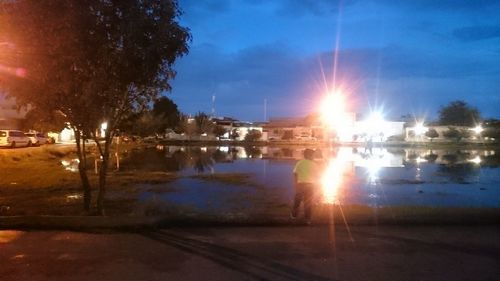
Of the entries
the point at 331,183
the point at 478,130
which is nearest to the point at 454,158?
the point at 331,183

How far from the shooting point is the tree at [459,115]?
118m

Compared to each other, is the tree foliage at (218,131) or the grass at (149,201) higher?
the tree foliage at (218,131)

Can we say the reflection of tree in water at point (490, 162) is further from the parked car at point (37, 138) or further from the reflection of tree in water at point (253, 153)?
the parked car at point (37, 138)

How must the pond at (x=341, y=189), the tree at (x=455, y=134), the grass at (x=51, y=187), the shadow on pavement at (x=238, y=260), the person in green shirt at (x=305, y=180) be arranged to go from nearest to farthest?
the shadow on pavement at (x=238, y=260) < the person in green shirt at (x=305, y=180) < the grass at (x=51, y=187) < the pond at (x=341, y=189) < the tree at (x=455, y=134)

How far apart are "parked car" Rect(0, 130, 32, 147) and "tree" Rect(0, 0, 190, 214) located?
42.2 m

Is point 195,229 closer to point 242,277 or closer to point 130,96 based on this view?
point 242,277

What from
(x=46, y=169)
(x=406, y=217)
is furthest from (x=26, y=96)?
(x=46, y=169)

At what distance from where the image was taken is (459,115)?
392 feet

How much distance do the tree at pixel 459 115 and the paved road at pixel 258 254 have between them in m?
117

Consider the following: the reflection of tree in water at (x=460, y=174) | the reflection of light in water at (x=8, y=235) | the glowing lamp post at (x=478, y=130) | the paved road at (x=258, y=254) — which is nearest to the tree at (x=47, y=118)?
the reflection of light in water at (x=8, y=235)

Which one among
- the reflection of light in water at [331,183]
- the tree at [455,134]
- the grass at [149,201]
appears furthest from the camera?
the tree at [455,134]

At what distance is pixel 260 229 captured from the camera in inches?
415

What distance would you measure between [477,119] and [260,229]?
119959mm

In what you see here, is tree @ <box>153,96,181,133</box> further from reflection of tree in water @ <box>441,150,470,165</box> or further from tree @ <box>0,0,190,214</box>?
tree @ <box>0,0,190,214</box>
